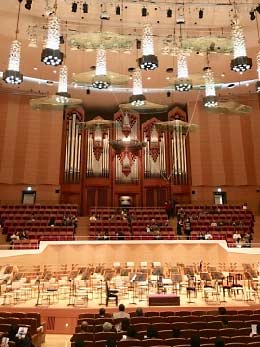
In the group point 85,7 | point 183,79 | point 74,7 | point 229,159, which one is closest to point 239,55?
point 183,79

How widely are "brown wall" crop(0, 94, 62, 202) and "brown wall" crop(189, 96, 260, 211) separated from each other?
673 centimetres

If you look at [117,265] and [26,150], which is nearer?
[117,265]

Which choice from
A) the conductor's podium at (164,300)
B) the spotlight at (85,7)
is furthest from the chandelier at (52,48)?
the conductor's podium at (164,300)

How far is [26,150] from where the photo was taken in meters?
16.9

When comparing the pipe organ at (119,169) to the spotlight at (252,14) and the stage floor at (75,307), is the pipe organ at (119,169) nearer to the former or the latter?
the spotlight at (252,14)

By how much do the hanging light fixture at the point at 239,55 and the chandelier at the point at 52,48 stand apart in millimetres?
3843

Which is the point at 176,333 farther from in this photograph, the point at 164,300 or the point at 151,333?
the point at 164,300

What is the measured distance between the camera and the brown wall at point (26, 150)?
16.7 meters

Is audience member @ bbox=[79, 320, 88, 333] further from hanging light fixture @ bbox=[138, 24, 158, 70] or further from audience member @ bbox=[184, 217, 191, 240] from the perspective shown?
Answer: audience member @ bbox=[184, 217, 191, 240]

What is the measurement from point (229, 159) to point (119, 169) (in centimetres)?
538

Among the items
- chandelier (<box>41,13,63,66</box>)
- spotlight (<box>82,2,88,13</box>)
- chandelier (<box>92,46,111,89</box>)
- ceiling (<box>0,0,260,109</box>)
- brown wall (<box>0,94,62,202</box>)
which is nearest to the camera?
chandelier (<box>41,13,63,66</box>)

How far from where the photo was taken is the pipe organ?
1723cm

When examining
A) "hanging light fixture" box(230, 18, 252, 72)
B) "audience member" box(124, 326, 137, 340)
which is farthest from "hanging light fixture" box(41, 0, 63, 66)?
"audience member" box(124, 326, 137, 340)

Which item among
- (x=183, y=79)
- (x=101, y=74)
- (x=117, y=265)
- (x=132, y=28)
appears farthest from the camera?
(x=132, y=28)
